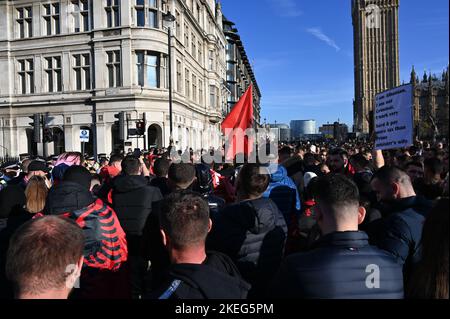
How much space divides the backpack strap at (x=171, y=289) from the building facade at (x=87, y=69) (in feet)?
83.0

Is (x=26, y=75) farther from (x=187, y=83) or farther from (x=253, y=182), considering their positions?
(x=253, y=182)

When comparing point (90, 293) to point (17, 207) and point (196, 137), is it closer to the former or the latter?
point (17, 207)

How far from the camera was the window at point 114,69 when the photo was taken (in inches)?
1101

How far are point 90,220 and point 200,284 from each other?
5.42 ft

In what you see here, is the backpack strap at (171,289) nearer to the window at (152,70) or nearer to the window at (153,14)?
the window at (152,70)

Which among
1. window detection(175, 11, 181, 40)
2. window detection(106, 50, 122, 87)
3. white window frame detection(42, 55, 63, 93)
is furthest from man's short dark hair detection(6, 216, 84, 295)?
window detection(175, 11, 181, 40)

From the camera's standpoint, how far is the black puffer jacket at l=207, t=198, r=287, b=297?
133 inches

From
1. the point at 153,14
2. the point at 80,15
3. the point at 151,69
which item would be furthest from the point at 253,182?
the point at 80,15

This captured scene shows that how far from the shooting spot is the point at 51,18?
2944 centimetres

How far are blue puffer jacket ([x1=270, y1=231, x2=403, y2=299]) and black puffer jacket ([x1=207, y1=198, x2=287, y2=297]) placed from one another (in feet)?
3.60

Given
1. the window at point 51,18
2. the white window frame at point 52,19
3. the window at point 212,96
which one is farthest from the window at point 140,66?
the window at point 212,96

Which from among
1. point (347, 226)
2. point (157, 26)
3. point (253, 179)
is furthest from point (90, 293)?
point (157, 26)

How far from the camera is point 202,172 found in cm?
633

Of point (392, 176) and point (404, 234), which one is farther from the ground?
point (392, 176)
